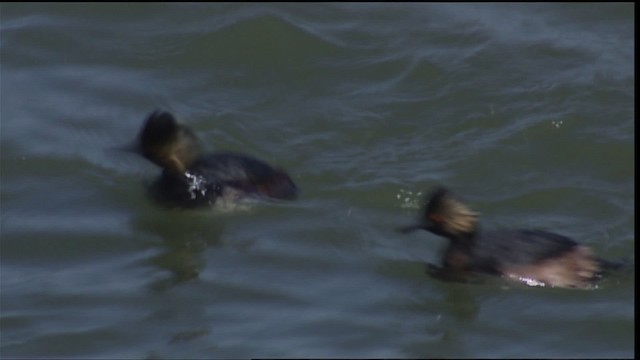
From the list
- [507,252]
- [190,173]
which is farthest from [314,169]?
[507,252]

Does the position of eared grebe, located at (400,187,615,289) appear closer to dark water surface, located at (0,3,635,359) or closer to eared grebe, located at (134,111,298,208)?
dark water surface, located at (0,3,635,359)

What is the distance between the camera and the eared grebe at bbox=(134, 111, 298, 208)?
11.0 m

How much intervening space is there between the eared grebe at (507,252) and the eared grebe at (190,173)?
1501 mm

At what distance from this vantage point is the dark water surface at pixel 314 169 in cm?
935

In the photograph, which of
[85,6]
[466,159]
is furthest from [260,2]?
[466,159]

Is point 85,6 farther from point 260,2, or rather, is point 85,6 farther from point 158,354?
point 158,354

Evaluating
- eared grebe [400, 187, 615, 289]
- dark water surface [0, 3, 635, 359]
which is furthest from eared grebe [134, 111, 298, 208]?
eared grebe [400, 187, 615, 289]

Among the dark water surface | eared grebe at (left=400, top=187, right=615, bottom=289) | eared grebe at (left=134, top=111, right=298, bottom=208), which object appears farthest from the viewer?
eared grebe at (left=134, top=111, right=298, bottom=208)

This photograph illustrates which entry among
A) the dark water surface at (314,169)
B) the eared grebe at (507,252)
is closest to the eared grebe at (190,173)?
the dark water surface at (314,169)

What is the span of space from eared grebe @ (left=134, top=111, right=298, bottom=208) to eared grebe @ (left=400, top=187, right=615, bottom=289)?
59.1 inches

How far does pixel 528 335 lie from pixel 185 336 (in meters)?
1.84

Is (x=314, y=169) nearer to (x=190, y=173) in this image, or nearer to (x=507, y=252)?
(x=190, y=173)

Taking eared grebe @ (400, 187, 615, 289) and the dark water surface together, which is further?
eared grebe @ (400, 187, 615, 289)

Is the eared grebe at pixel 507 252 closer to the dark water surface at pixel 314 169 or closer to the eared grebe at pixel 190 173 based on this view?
the dark water surface at pixel 314 169
